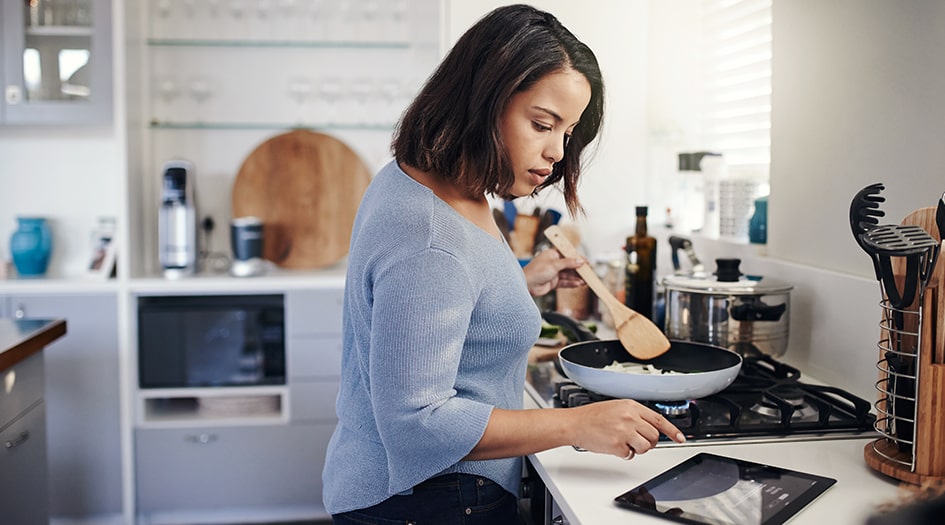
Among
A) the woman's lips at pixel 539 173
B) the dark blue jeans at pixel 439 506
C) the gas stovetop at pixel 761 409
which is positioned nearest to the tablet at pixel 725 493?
the gas stovetop at pixel 761 409

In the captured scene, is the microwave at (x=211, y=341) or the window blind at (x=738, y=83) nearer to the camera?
the window blind at (x=738, y=83)

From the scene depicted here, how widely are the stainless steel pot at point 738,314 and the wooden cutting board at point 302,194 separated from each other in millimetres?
1947

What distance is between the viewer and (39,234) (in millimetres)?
3393

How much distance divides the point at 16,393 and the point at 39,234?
4.57 feet

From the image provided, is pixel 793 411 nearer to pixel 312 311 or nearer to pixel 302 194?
pixel 312 311

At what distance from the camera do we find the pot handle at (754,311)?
6.10 feet

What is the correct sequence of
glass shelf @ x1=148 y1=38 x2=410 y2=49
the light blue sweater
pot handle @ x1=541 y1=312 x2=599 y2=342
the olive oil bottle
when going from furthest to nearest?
1. glass shelf @ x1=148 y1=38 x2=410 y2=49
2. the olive oil bottle
3. pot handle @ x1=541 y1=312 x2=599 y2=342
4. the light blue sweater

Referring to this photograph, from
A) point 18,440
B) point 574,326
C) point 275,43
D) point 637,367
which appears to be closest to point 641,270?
point 574,326

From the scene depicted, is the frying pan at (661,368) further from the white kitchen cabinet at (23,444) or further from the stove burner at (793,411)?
the white kitchen cabinet at (23,444)

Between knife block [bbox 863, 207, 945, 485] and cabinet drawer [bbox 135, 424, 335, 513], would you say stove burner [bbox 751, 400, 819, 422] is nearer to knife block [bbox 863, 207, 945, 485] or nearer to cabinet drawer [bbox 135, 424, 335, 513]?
knife block [bbox 863, 207, 945, 485]

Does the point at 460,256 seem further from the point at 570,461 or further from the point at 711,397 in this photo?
the point at 711,397

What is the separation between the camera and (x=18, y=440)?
2174 mm

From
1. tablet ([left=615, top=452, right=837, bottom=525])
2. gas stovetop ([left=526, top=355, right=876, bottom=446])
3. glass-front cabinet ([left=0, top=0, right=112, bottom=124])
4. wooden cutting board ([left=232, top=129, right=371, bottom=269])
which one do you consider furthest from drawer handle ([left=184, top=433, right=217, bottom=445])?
tablet ([left=615, top=452, right=837, bottom=525])

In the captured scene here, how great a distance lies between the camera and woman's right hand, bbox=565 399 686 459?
120 cm
